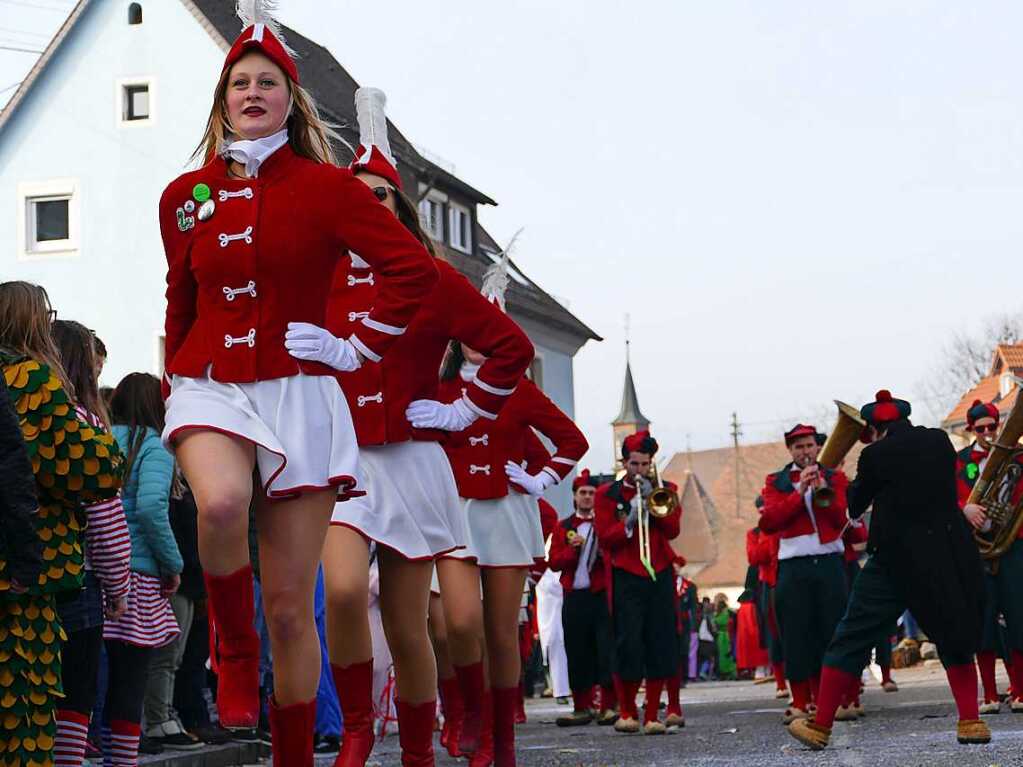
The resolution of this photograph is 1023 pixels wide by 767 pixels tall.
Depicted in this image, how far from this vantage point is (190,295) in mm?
5797

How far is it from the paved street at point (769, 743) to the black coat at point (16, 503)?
4.54 metres

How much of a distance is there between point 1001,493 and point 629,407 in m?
107

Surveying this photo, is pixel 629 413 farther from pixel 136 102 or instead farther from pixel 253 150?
pixel 253 150

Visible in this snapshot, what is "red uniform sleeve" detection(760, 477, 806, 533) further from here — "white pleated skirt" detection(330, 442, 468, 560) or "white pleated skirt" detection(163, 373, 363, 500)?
"white pleated skirt" detection(163, 373, 363, 500)

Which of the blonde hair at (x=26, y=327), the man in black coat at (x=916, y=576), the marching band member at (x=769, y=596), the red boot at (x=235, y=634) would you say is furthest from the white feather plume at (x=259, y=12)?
the marching band member at (x=769, y=596)

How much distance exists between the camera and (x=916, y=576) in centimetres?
1008

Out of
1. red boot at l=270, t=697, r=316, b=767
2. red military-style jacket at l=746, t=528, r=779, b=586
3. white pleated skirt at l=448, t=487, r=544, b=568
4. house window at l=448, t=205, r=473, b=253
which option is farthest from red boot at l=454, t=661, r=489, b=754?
house window at l=448, t=205, r=473, b=253

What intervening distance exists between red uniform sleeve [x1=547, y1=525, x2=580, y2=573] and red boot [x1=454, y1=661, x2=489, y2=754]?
7745 mm

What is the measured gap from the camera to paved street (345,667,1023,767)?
9.29 metres

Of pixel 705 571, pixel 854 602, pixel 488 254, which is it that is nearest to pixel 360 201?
pixel 854 602

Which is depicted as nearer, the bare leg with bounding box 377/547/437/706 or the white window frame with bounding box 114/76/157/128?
the bare leg with bounding box 377/547/437/706

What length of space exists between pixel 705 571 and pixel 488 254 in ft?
Result: 163

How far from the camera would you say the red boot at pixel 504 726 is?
29.2 ft

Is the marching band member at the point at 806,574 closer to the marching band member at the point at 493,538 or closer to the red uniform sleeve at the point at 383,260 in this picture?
the marching band member at the point at 493,538
